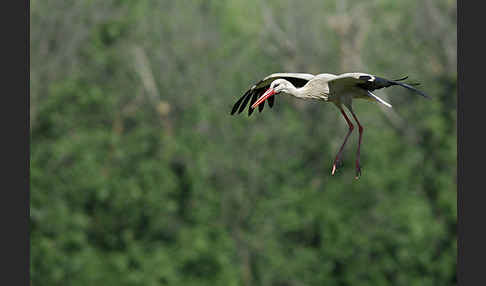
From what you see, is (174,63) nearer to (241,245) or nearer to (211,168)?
(211,168)

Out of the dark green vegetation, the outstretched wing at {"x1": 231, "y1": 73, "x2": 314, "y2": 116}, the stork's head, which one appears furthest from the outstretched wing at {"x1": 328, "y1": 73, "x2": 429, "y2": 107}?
the dark green vegetation

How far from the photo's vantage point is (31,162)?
42.6 metres

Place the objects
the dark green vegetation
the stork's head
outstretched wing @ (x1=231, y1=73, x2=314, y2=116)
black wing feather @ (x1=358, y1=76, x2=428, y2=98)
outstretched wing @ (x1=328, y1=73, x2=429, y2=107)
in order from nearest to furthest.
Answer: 1. black wing feather @ (x1=358, y1=76, x2=428, y2=98)
2. outstretched wing @ (x1=328, y1=73, x2=429, y2=107)
3. the stork's head
4. outstretched wing @ (x1=231, y1=73, x2=314, y2=116)
5. the dark green vegetation

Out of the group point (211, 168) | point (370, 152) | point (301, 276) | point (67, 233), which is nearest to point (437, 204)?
point (370, 152)

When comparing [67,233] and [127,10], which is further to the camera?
[127,10]

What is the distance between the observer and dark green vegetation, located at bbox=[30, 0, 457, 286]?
139ft

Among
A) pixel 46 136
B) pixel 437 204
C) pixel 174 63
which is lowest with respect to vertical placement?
pixel 437 204

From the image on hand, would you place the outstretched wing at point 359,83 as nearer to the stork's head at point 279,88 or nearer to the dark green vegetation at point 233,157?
the stork's head at point 279,88

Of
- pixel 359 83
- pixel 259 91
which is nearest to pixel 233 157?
pixel 259 91

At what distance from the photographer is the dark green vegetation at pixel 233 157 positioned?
42.3 metres

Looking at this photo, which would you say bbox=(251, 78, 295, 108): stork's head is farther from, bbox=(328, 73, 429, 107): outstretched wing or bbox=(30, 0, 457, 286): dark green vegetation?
bbox=(30, 0, 457, 286): dark green vegetation

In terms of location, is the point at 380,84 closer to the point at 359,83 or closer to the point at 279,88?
the point at 359,83

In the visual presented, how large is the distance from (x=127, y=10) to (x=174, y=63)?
3.38m

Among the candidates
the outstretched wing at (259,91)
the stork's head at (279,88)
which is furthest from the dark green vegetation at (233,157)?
the stork's head at (279,88)
